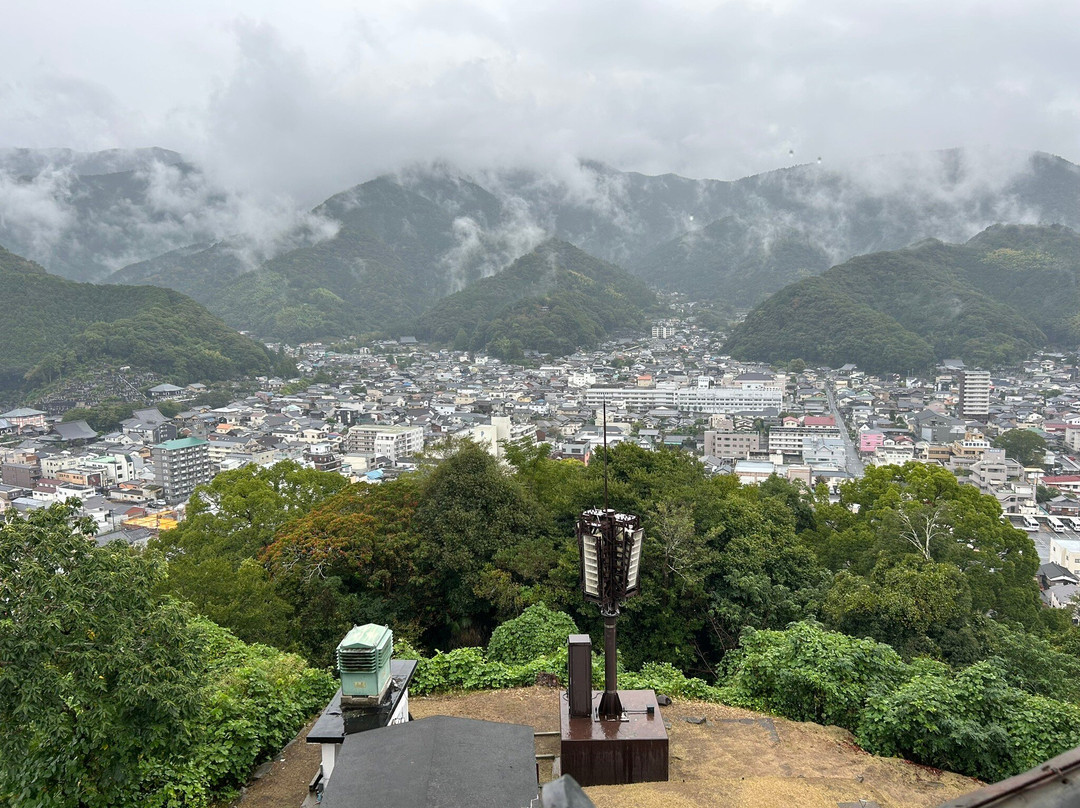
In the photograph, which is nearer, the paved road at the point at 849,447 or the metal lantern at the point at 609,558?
the metal lantern at the point at 609,558

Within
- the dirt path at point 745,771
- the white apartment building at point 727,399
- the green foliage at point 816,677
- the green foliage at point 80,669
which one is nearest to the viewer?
the green foliage at point 80,669

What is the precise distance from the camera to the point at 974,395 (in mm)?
56781

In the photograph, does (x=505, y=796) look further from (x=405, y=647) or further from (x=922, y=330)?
(x=922, y=330)

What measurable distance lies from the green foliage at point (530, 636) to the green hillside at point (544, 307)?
257ft

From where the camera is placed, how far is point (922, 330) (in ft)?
260

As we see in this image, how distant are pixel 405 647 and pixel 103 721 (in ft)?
12.7

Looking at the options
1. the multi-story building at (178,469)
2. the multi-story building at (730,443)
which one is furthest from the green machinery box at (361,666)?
the multi-story building at (730,443)

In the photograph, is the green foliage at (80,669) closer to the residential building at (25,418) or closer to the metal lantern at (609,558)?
the metal lantern at (609,558)

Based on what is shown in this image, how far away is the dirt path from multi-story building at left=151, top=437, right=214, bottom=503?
124 ft

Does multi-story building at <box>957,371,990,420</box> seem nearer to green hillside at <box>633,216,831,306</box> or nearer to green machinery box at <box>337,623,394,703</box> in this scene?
green machinery box at <box>337,623,394,703</box>

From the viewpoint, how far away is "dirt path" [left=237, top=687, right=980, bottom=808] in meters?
5.31

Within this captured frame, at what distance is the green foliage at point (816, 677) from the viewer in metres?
6.91

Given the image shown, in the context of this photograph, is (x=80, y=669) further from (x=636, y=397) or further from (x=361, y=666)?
(x=636, y=397)

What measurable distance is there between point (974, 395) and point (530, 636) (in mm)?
59633
